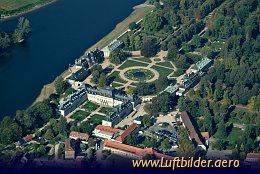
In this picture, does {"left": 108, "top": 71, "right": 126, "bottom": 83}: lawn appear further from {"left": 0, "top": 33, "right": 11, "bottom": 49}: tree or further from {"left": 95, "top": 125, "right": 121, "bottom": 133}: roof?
{"left": 0, "top": 33, "right": 11, "bottom": 49}: tree

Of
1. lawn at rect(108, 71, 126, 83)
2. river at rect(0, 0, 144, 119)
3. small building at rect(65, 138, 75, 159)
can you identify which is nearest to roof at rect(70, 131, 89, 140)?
small building at rect(65, 138, 75, 159)

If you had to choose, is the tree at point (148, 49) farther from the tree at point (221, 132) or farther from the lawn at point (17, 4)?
the lawn at point (17, 4)

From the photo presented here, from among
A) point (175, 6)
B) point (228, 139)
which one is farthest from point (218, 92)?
point (175, 6)

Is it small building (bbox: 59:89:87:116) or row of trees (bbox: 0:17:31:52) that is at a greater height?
row of trees (bbox: 0:17:31:52)

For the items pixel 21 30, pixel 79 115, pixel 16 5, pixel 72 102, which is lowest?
pixel 79 115

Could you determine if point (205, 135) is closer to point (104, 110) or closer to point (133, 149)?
point (133, 149)

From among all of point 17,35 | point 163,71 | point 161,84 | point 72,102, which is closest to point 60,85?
point 72,102
